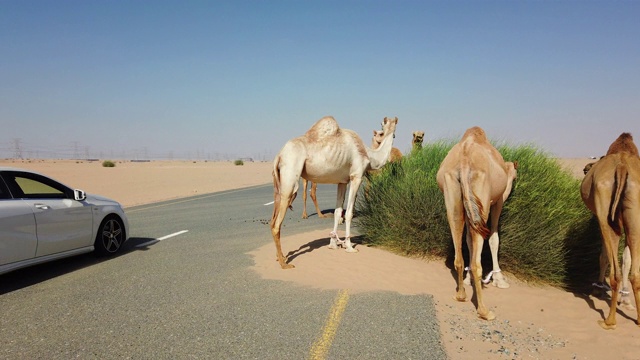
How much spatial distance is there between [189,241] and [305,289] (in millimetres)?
4640

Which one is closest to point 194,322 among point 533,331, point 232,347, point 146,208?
point 232,347

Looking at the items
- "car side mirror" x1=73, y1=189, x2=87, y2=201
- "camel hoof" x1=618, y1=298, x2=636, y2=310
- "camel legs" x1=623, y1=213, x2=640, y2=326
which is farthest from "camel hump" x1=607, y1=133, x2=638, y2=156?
"car side mirror" x1=73, y1=189, x2=87, y2=201

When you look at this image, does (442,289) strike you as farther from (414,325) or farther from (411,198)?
(411,198)

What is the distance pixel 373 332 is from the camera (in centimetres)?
428

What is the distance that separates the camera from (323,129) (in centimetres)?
725

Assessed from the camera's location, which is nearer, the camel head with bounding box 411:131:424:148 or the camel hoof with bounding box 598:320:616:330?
the camel hoof with bounding box 598:320:616:330

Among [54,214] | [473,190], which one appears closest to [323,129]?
[473,190]

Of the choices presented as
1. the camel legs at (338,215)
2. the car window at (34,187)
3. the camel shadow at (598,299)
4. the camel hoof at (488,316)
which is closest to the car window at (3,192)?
the car window at (34,187)

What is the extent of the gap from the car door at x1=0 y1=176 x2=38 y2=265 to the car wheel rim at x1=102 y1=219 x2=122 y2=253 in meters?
1.67

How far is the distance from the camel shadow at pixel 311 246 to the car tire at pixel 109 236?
12.4 feet

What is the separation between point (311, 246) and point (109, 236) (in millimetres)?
4367

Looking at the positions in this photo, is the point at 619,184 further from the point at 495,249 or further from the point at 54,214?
the point at 54,214

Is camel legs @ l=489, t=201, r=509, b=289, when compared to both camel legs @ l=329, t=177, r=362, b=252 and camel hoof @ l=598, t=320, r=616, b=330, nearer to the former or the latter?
camel hoof @ l=598, t=320, r=616, b=330

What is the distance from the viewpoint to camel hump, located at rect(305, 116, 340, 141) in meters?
7.16
